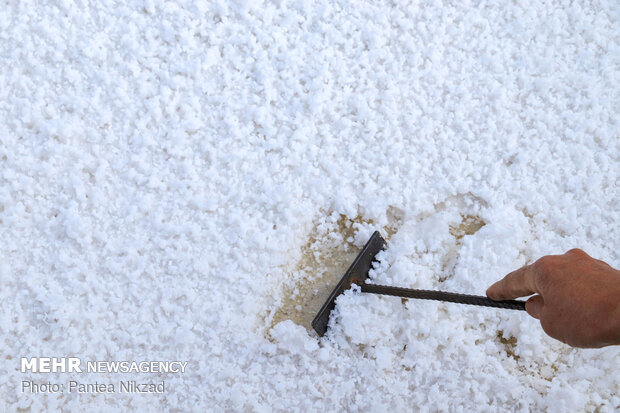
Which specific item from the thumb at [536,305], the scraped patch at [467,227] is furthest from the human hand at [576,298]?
the scraped patch at [467,227]

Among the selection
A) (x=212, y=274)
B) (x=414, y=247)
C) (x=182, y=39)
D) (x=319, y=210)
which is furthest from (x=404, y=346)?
(x=182, y=39)

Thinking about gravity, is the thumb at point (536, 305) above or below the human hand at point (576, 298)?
below

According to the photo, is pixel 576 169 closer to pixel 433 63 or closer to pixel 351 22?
pixel 433 63

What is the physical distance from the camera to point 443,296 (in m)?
1.12

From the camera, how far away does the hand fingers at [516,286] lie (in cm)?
87

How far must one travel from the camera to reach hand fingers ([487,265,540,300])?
0.87 metres

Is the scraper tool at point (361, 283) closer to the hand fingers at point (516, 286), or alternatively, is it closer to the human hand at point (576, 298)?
the hand fingers at point (516, 286)

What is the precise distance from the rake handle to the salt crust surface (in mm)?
64

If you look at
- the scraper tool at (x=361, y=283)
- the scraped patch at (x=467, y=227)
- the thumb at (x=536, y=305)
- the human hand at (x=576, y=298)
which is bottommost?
the scraped patch at (x=467, y=227)

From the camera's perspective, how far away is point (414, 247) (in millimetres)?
1333

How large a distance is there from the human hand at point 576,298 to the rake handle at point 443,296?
100 millimetres

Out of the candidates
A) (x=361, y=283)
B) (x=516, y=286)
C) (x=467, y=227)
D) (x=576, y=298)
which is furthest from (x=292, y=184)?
(x=576, y=298)

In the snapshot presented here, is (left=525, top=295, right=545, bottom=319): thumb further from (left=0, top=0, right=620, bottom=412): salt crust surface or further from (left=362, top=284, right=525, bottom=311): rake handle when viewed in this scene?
(left=0, top=0, right=620, bottom=412): salt crust surface

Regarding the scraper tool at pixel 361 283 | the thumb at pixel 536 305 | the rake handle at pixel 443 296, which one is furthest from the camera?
the scraper tool at pixel 361 283
